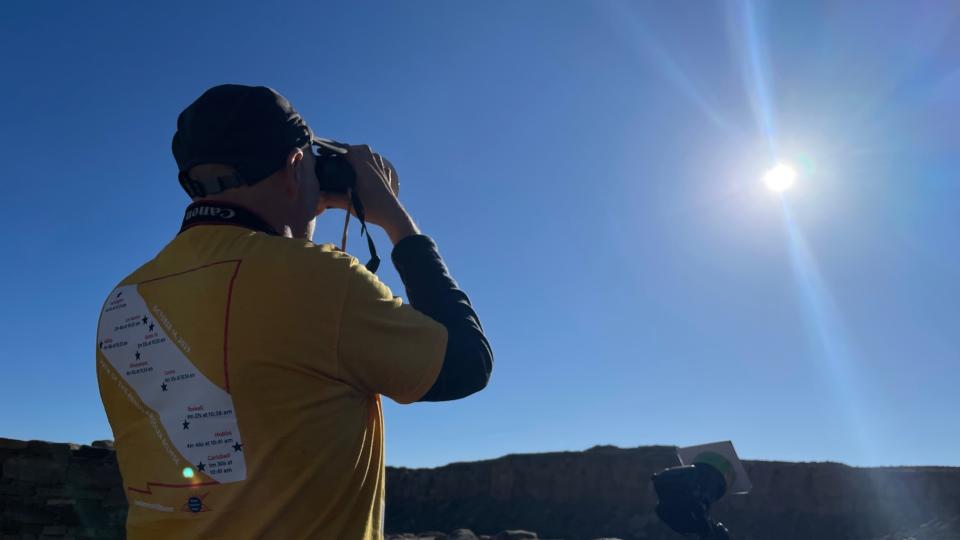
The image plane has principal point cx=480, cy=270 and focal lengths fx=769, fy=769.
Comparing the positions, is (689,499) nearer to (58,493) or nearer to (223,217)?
(223,217)

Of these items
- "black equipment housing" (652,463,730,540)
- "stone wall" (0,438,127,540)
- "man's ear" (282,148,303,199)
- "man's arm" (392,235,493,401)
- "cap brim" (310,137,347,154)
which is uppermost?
"stone wall" (0,438,127,540)

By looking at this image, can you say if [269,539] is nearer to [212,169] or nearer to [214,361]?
[214,361]

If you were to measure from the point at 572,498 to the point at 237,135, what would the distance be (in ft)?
68.9

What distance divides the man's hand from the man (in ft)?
1.02

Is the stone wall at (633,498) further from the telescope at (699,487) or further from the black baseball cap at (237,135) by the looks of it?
the black baseball cap at (237,135)

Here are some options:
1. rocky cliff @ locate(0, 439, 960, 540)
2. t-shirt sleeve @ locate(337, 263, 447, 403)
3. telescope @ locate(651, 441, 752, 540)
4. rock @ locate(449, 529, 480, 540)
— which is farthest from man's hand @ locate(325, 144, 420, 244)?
rock @ locate(449, 529, 480, 540)

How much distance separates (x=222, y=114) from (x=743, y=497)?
18.8m

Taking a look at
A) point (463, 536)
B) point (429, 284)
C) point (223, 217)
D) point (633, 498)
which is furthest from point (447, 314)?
point (633, 498)

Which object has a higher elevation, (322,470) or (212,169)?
(212,169)

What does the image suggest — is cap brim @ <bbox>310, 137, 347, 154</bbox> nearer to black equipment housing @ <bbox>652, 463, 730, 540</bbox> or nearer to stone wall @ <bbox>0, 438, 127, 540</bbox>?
black equipment housing @ <bbox>652, 463, 730, 540</bbox>

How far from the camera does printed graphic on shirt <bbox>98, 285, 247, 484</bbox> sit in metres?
1.62

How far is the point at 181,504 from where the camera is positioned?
165 cm

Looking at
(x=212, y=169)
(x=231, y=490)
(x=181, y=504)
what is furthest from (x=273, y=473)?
(x=212, y=169)

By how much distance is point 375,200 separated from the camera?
7.18 feet
